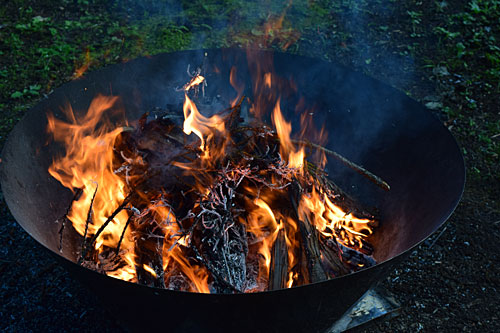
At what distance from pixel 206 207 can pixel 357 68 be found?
11.6ft

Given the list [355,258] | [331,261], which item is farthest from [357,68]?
[331,261]

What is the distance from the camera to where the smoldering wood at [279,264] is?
224cm

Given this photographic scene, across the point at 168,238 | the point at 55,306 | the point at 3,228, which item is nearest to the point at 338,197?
the point at 168,238

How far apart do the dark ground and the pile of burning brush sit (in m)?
0.69

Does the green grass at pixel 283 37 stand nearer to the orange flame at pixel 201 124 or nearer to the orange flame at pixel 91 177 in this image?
the orange flame at pixel 91 177

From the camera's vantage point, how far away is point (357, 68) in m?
5.10

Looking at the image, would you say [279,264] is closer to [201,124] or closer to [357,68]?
[201,124]

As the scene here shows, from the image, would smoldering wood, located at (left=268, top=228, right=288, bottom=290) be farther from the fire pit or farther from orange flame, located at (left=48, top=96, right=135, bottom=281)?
orange flame, located at (left=48, top=96, right=135, bottom=281)

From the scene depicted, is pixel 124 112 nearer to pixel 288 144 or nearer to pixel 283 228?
pixel 288 144

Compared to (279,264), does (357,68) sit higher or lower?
lower

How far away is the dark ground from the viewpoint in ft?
9.21

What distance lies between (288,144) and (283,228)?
23.1 inches

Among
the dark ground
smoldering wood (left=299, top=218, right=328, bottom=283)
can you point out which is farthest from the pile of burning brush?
the dark ground

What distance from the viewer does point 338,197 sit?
8.86 feet
